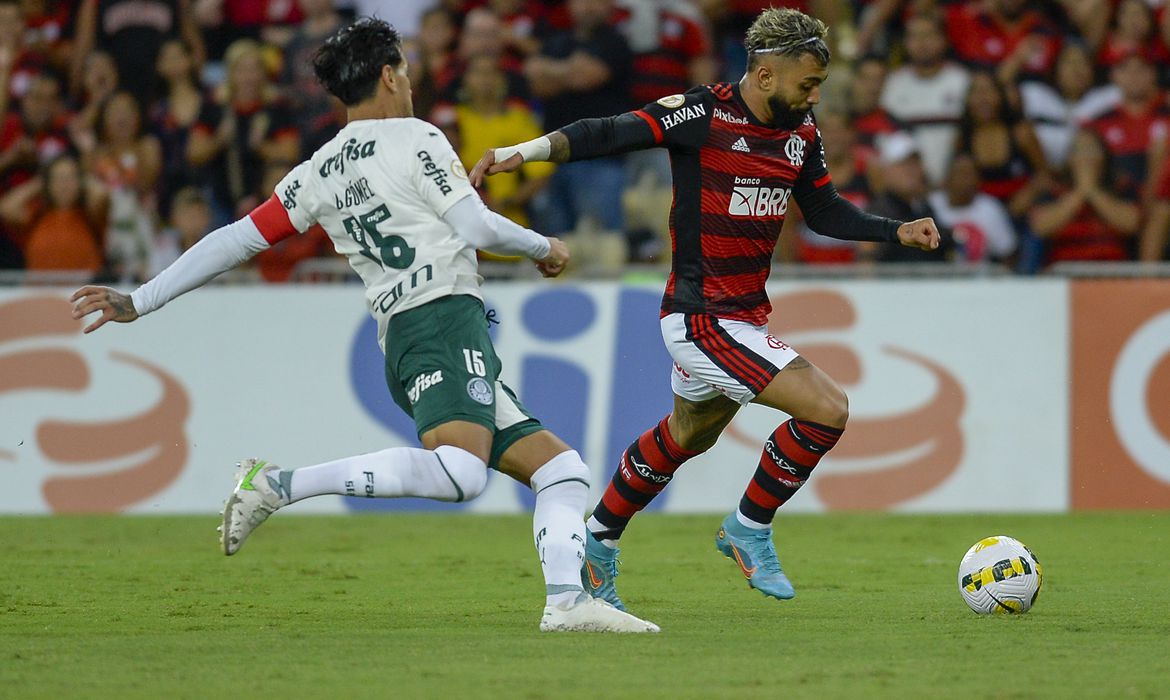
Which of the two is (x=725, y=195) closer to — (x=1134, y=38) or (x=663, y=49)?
A: (x=663, y=49)

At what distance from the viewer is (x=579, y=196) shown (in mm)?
14055

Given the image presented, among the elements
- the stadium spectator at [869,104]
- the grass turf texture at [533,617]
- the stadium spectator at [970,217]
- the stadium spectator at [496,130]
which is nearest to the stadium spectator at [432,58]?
the stadium spectator at [496,130]

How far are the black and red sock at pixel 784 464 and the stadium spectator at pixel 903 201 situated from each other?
595cm

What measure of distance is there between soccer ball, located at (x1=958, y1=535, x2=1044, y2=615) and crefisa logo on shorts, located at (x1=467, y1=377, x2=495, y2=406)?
7.73 feet

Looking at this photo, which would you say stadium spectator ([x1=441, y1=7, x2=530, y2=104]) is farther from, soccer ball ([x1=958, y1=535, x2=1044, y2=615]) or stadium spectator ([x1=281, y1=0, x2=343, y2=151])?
soccer ball ([x1=958, y1=535, x2=1044, y2=615])

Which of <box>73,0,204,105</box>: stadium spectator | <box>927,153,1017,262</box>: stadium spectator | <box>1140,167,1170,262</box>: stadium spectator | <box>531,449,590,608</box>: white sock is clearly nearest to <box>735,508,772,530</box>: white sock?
<box>531,449,590,608</box>: white sock

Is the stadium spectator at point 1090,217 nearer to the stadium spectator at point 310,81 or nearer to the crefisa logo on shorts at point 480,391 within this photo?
the stadium spectator at point 310,81

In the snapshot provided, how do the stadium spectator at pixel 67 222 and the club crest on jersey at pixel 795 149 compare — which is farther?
the stadium spectator at pixel 67 222

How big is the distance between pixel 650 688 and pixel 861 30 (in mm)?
A: 11606

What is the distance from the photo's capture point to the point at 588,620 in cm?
675

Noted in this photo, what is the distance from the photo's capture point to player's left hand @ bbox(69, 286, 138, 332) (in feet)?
22.2

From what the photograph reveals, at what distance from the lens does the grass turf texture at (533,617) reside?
18.5 feet

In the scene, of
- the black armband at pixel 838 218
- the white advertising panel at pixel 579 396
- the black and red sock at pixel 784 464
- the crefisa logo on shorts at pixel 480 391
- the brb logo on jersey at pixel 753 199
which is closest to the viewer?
the crefisa logo on shorts at pixel 480 391

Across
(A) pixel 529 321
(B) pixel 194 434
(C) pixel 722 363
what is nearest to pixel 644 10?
(A) pixel 529 321
